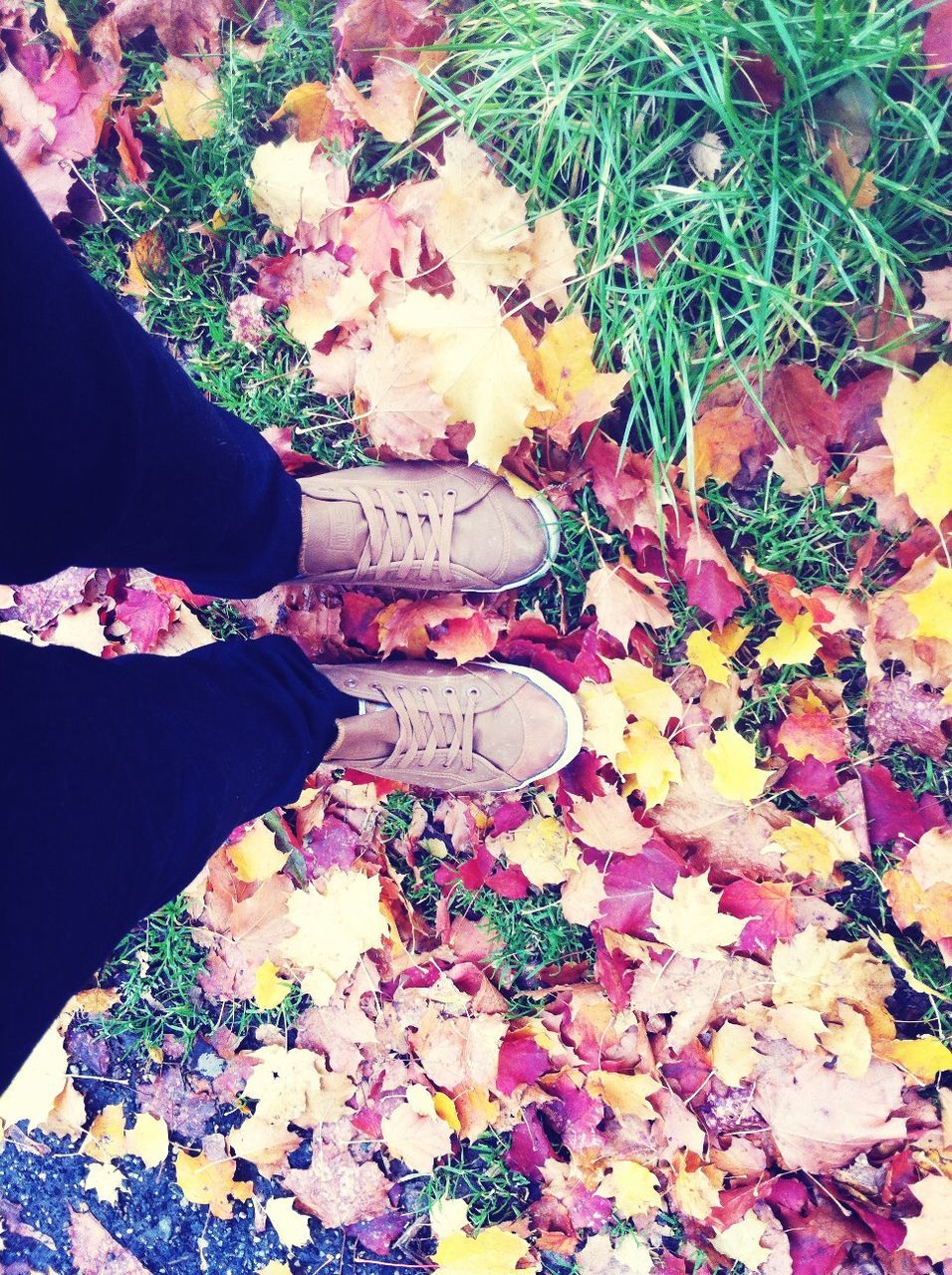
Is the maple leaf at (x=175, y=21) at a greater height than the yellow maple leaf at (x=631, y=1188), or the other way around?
the maple leaf at (x=175, y=21)

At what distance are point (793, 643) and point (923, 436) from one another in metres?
0.41

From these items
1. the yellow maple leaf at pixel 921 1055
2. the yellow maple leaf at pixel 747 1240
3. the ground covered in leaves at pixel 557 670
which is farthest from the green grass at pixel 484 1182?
the yellow maple leaf at pixel 921 1055

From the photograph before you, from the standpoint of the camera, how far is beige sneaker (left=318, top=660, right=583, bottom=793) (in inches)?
63.2

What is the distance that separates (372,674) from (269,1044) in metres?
0.85

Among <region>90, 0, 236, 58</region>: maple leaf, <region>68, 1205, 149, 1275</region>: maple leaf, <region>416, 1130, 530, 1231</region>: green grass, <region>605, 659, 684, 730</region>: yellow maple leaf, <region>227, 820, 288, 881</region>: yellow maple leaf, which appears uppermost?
<region>90, 0, 236, 58</region>: maple leaf

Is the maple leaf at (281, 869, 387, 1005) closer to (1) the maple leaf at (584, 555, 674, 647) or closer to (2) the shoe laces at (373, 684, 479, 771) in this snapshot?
(2) the shoe laces at (373, 684, 479, 771)

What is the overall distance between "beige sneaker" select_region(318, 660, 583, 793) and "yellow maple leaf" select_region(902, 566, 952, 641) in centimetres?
62

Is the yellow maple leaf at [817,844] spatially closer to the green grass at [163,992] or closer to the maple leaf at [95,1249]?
the green grass at [163,992]

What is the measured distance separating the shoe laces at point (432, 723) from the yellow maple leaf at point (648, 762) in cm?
30

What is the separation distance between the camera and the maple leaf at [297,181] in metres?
1.58

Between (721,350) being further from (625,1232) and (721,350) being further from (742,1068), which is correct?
(625,1232)

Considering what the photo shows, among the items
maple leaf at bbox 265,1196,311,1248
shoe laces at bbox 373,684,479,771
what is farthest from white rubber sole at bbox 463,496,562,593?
maple leaf at bbox 265,1196,311,1248

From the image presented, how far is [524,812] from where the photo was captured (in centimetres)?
169

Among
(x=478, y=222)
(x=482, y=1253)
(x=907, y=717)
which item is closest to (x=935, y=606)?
(x=907, y=717)
